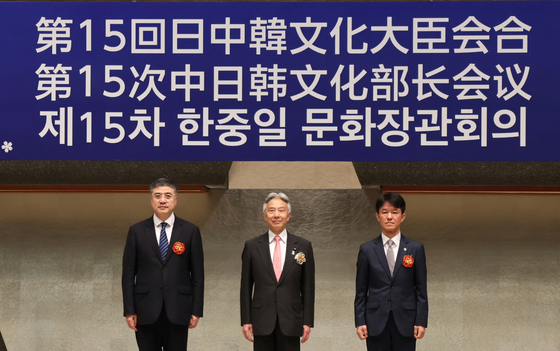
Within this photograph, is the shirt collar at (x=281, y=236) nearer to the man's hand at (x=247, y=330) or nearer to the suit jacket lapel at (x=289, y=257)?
the suit jacket lapel at (x=289, y=257)

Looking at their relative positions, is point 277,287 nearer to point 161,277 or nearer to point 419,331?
point 161,277

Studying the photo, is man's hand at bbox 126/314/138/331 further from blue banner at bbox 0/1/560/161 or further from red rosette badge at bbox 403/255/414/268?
red rosette badge at bbox 403/255/414/268

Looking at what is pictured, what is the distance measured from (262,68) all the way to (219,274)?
184 cm

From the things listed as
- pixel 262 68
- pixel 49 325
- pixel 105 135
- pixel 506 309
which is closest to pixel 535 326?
pixel 506 309

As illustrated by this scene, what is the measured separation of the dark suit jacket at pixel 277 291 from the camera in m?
3.56

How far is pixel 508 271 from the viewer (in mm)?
4941

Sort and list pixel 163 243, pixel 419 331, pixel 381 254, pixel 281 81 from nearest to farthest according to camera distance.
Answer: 1. pixel 419 331
2. pixel 381 254
3. pixel 163 243
4. pixel 281 81

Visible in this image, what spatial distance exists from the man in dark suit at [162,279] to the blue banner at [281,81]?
690mm

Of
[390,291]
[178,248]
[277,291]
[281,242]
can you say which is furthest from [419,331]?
[178,248]

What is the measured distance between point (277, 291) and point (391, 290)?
0.70m

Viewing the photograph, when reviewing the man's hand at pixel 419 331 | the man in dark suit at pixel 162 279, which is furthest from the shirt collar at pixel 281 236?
the man's hand at pixel 419 331

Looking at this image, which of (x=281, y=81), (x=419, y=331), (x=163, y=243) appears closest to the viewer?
(x=419, y=331)

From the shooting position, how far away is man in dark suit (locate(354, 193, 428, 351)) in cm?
356

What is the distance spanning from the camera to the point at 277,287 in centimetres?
360
